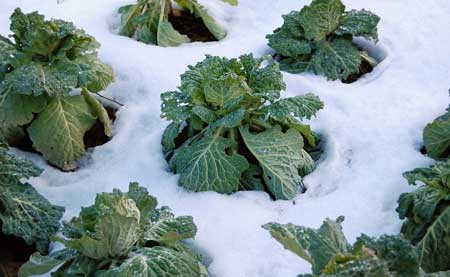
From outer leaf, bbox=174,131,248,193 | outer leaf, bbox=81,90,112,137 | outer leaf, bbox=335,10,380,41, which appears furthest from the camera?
outer leaf, bbox=335,10,380,41

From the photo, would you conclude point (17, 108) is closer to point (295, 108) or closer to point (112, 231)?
point (112, 231)

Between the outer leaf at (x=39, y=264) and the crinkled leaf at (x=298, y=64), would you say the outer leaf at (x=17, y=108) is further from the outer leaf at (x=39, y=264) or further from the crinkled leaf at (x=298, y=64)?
the crinkled leaf at (x=298, y=64)

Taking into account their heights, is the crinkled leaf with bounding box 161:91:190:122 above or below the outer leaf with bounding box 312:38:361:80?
below

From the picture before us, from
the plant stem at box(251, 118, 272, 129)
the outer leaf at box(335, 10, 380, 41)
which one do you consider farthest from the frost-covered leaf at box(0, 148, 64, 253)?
the outer leaf at box(335, 10, 380, 41)

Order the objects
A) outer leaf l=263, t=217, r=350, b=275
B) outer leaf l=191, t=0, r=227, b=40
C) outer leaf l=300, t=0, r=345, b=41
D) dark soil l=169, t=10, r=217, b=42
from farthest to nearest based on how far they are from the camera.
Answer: dark soil l=169, t=10, r=217, b=42, outer leaf l=191, t=0, r=227, b=40, outer leaf l=300, t=0, r=345, b=41, outer leaf l=263, t=217, r=350, b=275

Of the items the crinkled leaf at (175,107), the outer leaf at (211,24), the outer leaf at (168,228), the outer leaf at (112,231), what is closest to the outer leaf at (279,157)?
the crinkled leaf at (175,107)

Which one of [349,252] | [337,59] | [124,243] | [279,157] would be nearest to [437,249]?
[349,252]

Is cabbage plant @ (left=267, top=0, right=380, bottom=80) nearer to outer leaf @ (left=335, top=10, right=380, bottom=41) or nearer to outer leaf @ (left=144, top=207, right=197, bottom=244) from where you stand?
outer leaf @ (left=335, top=10, right=380, bottom=41)
